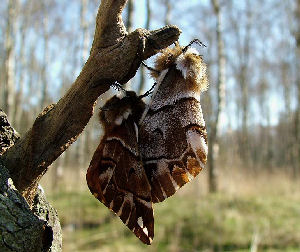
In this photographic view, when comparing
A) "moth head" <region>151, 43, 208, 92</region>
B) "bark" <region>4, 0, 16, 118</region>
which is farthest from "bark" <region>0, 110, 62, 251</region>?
"bark" <region>4, 0, 16, 118</region>

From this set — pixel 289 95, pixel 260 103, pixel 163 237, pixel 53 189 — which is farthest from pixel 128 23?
pixel 260 103

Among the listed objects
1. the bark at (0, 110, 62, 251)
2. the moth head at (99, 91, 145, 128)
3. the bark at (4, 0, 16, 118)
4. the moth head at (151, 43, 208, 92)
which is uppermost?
the bark at (4, 0, 16, 118)

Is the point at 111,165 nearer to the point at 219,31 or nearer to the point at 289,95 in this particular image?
the point at 219,31

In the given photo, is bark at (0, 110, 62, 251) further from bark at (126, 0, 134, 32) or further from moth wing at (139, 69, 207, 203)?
bark at (126, 0, 134, 32)

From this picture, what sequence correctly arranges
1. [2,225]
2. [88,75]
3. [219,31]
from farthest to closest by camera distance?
1. [219,31]
2. [88,75]
3. [2,225]

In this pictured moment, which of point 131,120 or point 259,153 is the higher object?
point 259,153

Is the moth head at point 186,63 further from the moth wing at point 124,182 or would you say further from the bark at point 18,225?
the bark at point 18,225

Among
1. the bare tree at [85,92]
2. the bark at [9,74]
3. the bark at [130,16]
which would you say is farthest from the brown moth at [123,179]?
the bark at [9,74]
